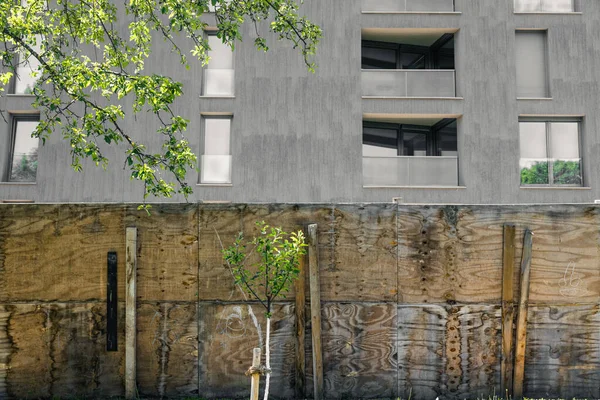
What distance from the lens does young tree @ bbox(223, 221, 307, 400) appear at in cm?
506

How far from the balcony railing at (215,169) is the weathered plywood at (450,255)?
13.4 meters

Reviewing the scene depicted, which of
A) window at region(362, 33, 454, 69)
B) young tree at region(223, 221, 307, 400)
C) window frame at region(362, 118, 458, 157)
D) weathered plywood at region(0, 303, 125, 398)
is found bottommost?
weathered plywood at region(0, 303, 125, 398)

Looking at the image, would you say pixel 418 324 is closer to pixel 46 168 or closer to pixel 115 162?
pixel 115 162

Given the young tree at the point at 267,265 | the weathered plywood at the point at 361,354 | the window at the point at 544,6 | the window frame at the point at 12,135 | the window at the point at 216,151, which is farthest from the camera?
the window at the point at 544,6

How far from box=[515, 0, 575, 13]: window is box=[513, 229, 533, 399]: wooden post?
16521 mm

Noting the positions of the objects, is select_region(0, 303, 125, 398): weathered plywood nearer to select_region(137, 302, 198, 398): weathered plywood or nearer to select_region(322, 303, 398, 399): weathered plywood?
select_region(137, 302, 198, 398): weathered plywood

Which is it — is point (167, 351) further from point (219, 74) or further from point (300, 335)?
point (219, 74)

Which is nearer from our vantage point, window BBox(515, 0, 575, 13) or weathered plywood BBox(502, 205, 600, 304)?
weathered plywood BBox(502, 205, 600, 304)

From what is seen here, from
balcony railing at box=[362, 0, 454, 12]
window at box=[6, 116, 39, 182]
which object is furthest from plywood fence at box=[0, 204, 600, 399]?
balcony railing at box=[362, 0, 454, 12]

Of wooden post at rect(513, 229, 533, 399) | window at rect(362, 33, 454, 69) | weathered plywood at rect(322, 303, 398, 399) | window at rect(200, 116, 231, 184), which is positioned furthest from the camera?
window at rect(362, 33, 454, 69)

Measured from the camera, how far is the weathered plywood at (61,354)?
18.5 feet

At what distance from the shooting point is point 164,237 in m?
5.80

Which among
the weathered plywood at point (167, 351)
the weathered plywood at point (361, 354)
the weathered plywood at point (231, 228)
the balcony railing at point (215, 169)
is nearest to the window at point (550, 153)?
the balcony railing at point (215, 169)

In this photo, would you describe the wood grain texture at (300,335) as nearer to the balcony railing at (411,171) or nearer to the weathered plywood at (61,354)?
the weathered plywood at (61,354)
